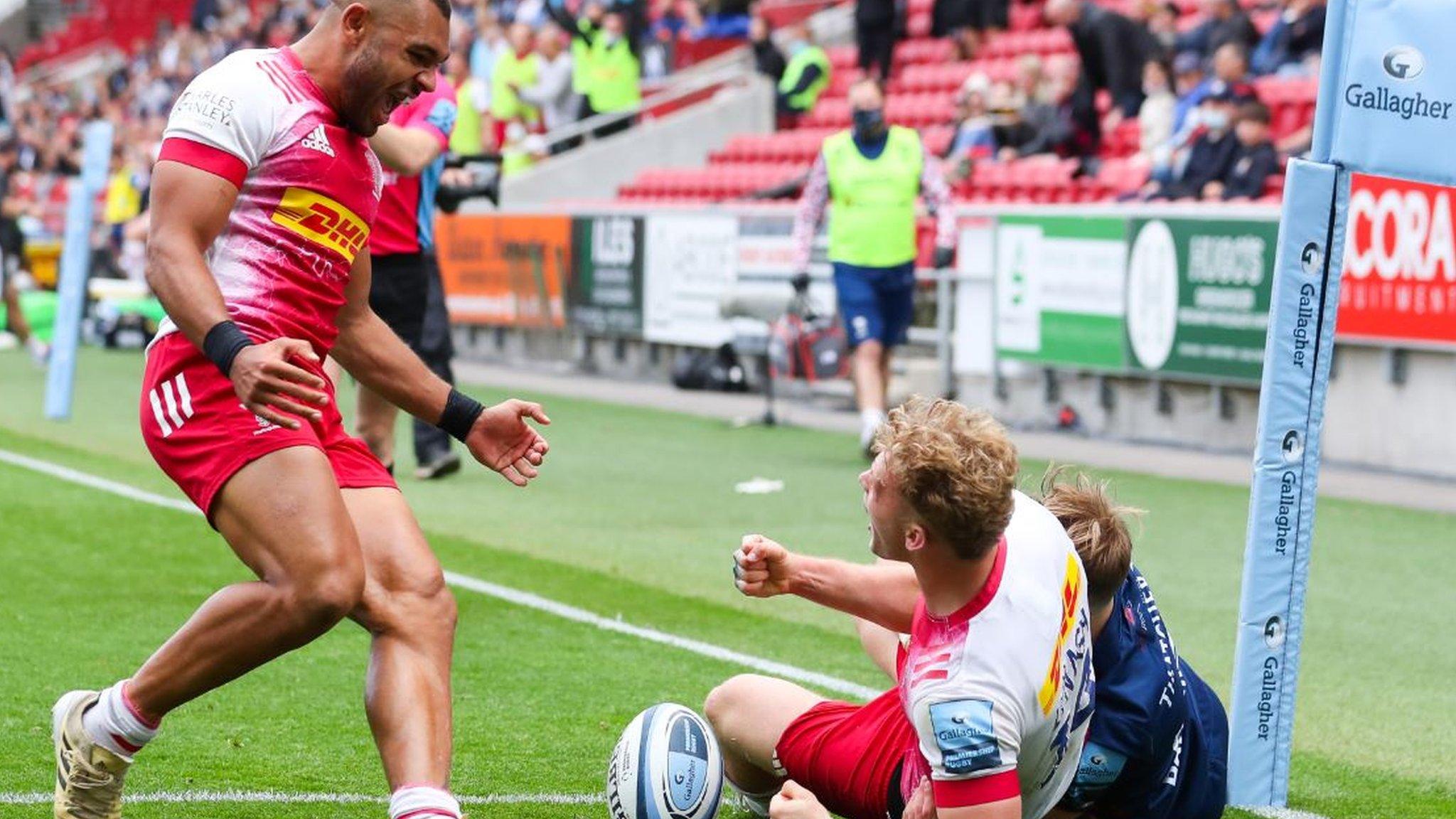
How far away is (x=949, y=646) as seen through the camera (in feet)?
12.8

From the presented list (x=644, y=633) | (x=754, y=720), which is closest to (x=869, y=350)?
(x=644, y=633)

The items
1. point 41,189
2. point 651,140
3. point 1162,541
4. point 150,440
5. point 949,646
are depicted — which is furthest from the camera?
A: point 41,189

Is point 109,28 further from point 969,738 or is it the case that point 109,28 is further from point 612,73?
point 969,738

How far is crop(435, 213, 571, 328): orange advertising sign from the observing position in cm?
2145

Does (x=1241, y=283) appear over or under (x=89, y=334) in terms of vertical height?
over

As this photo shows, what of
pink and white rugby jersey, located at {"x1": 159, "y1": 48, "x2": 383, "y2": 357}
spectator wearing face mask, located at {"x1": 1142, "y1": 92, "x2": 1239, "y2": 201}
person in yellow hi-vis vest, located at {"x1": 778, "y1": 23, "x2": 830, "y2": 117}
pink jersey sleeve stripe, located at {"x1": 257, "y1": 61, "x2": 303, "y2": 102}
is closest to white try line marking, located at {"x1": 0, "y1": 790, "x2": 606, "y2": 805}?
pink and white rugby jersey, located at {"x1": 159, "y1": 48, "x2": 383, "y2": 357}

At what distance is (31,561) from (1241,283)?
786 cm

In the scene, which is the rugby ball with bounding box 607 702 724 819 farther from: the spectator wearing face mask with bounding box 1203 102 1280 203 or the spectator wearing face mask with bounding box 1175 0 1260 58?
the spectator wearing face mask with bounding box 1175 0 1260 58

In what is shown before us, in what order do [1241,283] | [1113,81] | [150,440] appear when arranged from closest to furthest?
[150,440], [1241,283], [1113,81]

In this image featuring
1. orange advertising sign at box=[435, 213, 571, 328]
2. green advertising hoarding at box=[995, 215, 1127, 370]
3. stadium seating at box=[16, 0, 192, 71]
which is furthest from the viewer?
stadium seating at box=[16, 0, 192, 71]

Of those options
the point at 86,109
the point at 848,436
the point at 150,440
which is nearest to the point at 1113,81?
the point at 848,436

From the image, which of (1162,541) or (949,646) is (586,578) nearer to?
(1162,541)

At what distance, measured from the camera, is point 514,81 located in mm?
26375

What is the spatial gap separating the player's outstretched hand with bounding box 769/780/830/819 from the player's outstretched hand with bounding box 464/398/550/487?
1.03m
